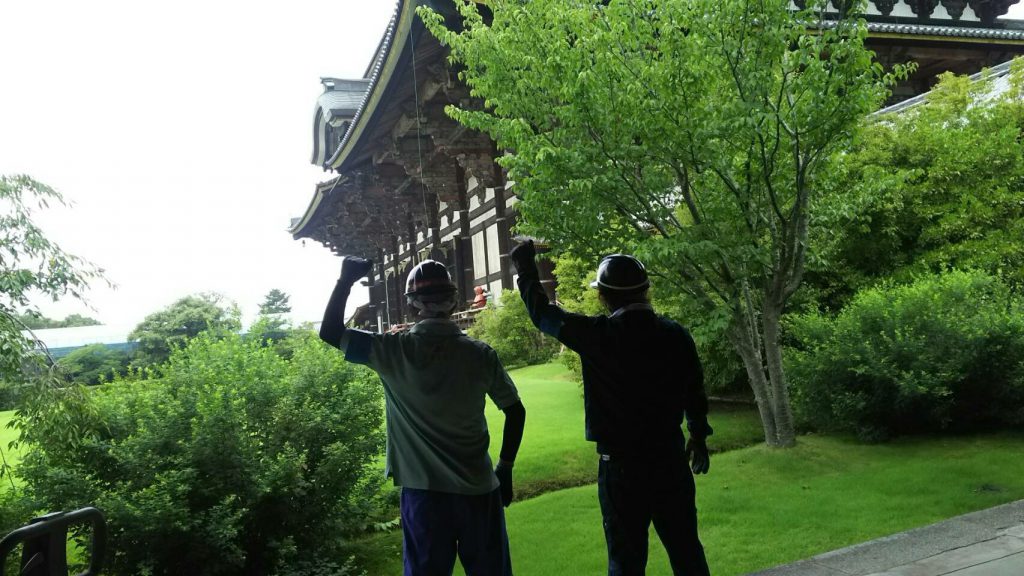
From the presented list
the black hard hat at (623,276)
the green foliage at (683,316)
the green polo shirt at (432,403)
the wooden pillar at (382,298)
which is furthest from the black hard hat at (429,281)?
the wooden pillar at (382,298)

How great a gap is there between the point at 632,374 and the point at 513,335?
10.8m

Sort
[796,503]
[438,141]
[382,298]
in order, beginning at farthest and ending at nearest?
[382,298] → [438,141] → [796,503]

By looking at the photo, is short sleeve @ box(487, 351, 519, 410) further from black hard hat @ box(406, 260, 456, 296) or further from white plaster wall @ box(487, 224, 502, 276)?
white plaster wall @ box(487, 224, 502, 276)

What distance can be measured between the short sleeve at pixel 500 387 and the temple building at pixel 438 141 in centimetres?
635

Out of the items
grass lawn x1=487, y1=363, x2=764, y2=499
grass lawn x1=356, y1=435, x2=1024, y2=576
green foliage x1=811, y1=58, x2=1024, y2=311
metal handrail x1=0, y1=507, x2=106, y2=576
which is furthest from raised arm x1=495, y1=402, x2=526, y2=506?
green foliage x1=811, y1=58, x2=1024, y2=311

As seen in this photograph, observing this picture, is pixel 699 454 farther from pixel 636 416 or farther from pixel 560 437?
pixel 560 437

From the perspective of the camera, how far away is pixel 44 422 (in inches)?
170

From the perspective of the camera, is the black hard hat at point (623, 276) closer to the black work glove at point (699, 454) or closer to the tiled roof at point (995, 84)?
the black work glove at point (699, 454)

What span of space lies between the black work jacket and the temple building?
20.8 ft

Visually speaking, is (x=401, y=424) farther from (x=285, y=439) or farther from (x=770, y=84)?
(x=770, y=84)

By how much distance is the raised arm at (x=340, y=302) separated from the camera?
267 cm

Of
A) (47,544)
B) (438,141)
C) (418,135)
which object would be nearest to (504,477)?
(47,544)

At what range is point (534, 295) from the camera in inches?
119

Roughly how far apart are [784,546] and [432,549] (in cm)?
301
